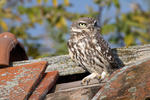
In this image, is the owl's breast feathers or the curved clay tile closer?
the curved clay tile

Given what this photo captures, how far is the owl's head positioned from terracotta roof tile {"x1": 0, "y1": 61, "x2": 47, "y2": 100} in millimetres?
1454

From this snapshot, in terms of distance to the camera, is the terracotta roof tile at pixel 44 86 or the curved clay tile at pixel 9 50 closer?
the terracotta roof tile at pixel 44 86

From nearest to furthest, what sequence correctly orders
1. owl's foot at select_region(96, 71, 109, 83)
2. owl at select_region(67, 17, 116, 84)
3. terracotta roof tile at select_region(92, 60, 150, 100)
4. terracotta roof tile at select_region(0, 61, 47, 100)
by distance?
terracotta roof tile at select_region(92, 60, 150, 100) → terracotta roof tile at select_region(0, 61, 47, 100) → owl's foot at select_region(96, 71, 109, 83) → owl at select_region(67, 17, 116, 84)

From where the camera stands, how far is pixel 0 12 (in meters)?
6.99

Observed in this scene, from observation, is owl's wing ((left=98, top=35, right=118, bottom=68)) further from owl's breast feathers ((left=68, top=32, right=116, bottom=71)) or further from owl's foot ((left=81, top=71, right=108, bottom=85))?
owl's foot ((left=81, top=71, right=108, bottom=85))

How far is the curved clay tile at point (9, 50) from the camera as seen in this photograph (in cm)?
303

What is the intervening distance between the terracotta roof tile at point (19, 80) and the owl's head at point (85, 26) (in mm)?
1454

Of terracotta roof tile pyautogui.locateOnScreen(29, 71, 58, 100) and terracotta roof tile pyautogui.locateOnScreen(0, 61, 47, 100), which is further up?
terracotta roof tile pyautogui.locateOnScreen(0, 61, 47, 100)

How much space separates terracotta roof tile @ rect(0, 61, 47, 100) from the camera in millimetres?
2486

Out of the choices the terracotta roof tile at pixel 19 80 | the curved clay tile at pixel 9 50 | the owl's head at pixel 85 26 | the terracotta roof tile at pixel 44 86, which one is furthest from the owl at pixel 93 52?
the terracotta roof tile at pixel 19 80

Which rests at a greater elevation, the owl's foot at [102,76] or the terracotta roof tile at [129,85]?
the terracotta roof tile at [129,85]

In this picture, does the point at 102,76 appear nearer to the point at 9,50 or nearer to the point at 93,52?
the point at 93,52

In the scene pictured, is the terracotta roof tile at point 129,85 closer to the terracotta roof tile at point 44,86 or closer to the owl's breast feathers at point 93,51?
the terracotta roof tile at point 44,86

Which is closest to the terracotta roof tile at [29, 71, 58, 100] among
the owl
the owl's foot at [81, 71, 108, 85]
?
the owl's foot at [81, 71, 108, 85]
